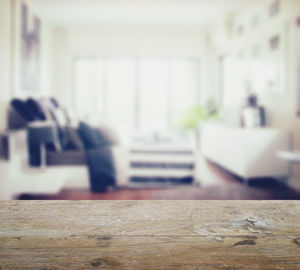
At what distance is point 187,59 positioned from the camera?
7043mm

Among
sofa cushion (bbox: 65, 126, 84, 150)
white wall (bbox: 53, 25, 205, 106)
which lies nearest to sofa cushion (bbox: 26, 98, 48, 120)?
sofa cushion (bbox: 65, 126, 84, 150)

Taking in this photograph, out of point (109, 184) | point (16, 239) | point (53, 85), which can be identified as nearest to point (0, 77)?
point (109, 184)

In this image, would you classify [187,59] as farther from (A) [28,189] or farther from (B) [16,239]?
(B) [16,239]

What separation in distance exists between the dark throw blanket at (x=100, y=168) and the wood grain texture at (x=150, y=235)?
2337mm

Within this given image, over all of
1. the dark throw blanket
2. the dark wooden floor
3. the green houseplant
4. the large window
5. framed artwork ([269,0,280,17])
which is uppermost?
framed artwork ([269,0,280,17])

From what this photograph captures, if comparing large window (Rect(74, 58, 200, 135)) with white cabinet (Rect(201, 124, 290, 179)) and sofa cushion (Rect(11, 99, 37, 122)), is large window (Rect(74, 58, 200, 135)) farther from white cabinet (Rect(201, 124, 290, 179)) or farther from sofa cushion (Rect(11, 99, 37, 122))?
white cabinet (Rect(201, 124, 290, 179))

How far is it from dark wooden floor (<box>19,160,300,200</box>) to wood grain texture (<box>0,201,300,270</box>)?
7.03 ft

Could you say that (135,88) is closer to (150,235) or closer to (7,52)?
(7,52)

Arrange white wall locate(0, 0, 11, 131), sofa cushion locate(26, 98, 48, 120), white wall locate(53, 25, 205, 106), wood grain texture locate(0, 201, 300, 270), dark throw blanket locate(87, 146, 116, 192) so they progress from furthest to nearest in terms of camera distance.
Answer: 1. white wall locate(53, 25, 205, 106)
2. white wall locate(0, 0, 11, 131)
3. sofa cushion locate(26, 98, 48, 120)
4. dark throw blanket locate(87, 146, 116, 192)
5. wood grain texture locate(0, 201, 300, 270)

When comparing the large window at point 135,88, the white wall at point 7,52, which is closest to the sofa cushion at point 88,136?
the white wall at point 7,52

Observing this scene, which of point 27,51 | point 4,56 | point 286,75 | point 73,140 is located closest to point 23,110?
point 73,140

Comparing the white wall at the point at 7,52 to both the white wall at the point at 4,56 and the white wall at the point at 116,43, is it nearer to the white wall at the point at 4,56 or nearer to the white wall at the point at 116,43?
the white wall at the point at 4,56

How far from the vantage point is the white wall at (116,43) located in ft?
22.0

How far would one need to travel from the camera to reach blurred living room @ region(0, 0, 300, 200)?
3230 millimetres
